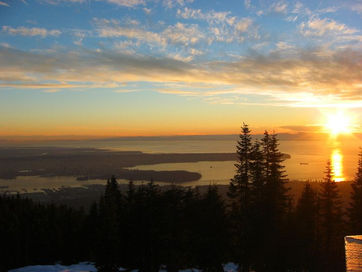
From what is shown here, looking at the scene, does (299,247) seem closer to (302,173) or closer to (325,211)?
(325,211)

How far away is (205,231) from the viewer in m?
A: 25.2

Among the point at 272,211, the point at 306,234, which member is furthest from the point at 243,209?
the point at 306,234

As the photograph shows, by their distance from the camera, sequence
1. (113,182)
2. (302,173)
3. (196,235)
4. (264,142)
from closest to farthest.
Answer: (196,235), (264,142), (113,182), (302,173)

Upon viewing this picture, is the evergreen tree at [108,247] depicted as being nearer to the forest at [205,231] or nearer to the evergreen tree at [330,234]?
the forest at [205,231]

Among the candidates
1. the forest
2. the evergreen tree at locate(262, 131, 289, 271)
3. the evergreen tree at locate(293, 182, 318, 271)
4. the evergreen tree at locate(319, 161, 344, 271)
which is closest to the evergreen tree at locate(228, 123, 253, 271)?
the forest

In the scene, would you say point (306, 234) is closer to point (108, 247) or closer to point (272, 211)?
point (272, 211)

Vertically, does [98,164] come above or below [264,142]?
below

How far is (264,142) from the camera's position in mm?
32281

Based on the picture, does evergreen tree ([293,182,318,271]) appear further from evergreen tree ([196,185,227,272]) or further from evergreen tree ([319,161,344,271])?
evergreen tree ([196,185,227,272])

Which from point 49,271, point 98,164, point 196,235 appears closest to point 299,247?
point 196,235

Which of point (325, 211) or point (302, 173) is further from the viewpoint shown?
point (302, 173)

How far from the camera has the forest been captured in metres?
23.1

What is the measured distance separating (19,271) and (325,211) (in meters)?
31.6

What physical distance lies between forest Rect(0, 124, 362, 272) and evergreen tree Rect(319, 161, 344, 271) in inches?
3.9
